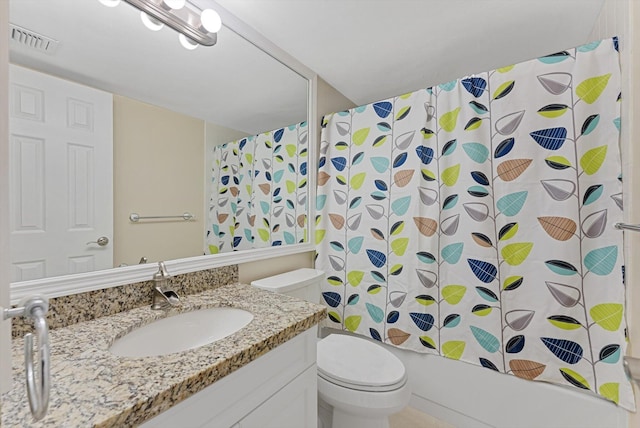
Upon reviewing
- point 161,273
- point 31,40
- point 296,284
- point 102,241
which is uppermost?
point 31,40

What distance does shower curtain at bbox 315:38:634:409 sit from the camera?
1.19 meters

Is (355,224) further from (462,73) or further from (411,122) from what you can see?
(462,73)

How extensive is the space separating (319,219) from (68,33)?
1.49 metres

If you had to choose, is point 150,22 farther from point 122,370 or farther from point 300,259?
point 300,259

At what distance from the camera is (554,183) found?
4.17 feet

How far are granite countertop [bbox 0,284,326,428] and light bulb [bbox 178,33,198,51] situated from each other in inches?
44.3

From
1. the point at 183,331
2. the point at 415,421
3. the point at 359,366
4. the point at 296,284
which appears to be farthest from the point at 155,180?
the point at 415,421

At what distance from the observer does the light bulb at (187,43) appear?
1.20 m

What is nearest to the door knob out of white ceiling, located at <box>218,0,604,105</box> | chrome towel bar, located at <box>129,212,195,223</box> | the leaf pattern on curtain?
chrome towel bar, located at <box>129,212,195,223</box>

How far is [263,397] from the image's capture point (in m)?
0.81

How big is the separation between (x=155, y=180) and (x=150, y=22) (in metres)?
0.63

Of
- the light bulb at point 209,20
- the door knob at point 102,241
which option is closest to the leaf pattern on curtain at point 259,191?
the door knob at point 102,241

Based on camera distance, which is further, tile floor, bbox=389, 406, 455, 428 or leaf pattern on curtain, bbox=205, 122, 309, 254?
tile floor, bbox=389, 406, 455, 428

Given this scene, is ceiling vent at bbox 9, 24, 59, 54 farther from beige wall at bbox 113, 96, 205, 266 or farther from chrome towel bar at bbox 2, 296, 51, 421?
chrome towel bar at bbox 2, 296, 51, 421
